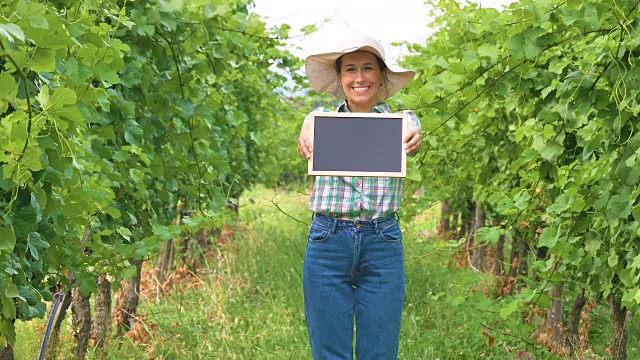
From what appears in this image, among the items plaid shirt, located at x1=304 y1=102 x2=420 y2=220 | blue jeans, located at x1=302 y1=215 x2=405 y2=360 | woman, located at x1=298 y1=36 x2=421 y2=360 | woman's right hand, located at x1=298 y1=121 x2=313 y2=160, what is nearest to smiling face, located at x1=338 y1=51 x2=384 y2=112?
woman, located at x1=298 y1=36 x2=421 y2=360

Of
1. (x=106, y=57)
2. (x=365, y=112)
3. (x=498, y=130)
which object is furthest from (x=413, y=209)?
(x=106, y=57)

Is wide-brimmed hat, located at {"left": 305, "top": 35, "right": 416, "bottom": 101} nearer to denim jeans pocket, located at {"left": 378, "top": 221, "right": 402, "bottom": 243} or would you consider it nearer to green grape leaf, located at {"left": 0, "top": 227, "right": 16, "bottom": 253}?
denim jeans pocket, located at {"left": 378, "top": 221, "right": 402, "bottom": 243}

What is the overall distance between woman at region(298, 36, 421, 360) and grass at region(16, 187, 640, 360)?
1111 millimetres

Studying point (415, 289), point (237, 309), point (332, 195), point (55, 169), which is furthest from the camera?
point (415, 289)

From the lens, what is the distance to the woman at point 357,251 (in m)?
2.81

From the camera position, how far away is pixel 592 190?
3221mm

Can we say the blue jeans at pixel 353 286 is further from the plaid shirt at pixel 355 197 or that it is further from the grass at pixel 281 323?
the grass at pixel 281 323

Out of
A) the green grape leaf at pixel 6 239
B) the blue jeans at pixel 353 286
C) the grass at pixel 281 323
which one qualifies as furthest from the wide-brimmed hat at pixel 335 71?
the green grape leaf at pixel 6 239

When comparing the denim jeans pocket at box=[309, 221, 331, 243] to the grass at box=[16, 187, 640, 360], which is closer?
the denim jeans pocket at box=[309, 221, 331, 243]

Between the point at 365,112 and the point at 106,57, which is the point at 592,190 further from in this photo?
the point at 106,57

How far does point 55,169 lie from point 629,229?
206 cm

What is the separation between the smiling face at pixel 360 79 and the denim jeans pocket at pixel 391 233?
0.42 metres

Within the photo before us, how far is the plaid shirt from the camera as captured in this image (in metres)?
2.81

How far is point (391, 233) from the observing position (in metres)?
2.85
